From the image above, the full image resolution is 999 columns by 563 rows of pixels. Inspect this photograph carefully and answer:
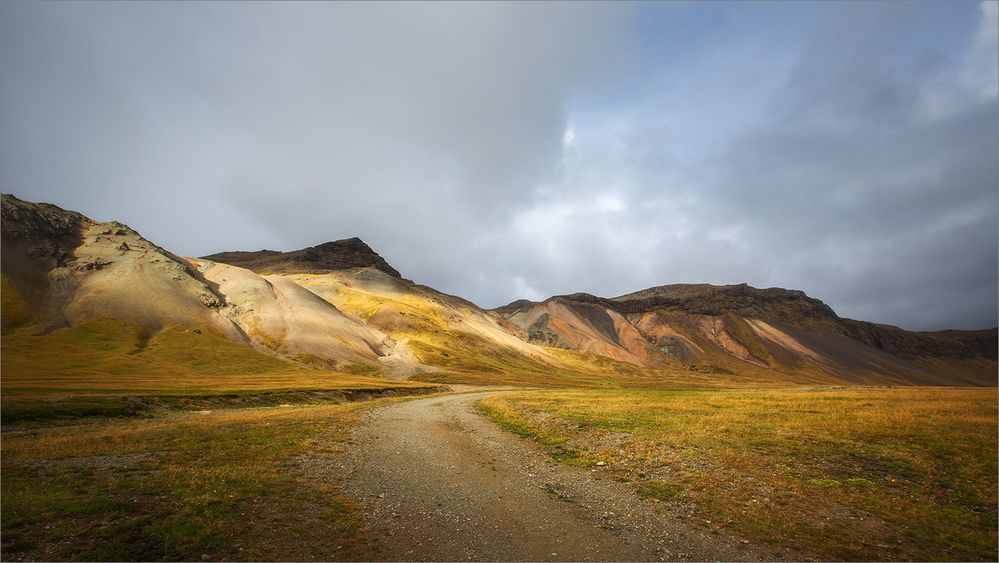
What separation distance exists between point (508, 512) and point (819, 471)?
1554 cm

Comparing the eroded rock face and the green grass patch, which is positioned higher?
the eroded rock face

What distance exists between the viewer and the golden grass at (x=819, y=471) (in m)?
12.8

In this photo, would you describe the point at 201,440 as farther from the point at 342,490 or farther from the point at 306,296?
the point at 306,296

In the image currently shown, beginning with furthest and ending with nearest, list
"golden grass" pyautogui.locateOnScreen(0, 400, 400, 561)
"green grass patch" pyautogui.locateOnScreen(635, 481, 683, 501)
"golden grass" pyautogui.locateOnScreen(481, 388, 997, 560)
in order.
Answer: "green grass patch" pyautogui.locateOnScreen(635, 481, 683, 501), "golden grass" pyautogui.locateOnScreen(481, 388, 997, 560), "golden grass" pyautogui.locateOnScreen(0, 400, 400, 561)

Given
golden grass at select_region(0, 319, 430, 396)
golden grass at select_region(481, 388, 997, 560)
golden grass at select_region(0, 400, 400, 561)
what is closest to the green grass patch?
golden grass at select_region(481, 388, 997, 560)

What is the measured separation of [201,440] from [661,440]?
90.8 ft

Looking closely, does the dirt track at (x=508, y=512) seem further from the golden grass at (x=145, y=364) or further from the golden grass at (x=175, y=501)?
the golden grass at (x=145, y=364)

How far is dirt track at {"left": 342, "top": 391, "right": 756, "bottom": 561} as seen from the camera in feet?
37.8

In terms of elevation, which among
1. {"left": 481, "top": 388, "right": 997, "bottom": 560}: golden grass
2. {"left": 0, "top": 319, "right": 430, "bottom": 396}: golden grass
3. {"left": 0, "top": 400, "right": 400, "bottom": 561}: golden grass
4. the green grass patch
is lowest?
{"left": 0, "top": 319, "right": 430, "bottom": 396}: golden grass

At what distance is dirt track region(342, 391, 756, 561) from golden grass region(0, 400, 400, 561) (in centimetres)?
138

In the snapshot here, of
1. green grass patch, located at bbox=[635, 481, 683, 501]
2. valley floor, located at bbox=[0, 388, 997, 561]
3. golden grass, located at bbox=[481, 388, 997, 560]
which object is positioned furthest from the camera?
green grass patch, located at bbox=[635, 481, 683, 501]

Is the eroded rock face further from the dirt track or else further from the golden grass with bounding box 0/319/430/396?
the dirt track

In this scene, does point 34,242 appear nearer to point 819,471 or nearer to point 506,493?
point 506,493

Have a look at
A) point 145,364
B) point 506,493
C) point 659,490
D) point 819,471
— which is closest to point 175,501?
point 506,493
